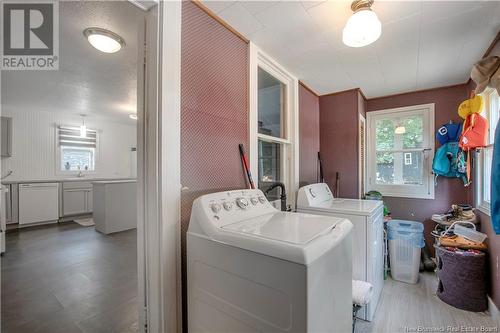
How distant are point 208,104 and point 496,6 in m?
2.07

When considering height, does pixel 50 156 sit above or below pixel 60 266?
above

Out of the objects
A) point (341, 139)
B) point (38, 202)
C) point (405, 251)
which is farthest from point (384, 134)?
point (38, 202)

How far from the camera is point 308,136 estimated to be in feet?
9.99


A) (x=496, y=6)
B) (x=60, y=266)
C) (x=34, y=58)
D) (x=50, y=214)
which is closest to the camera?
(x=496, y=6)

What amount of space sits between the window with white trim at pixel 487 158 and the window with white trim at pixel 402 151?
67 centimetres

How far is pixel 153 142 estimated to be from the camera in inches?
49.2

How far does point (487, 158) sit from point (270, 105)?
2.34 meters

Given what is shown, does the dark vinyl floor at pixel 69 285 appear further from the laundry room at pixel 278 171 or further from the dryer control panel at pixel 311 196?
the dryer control panel at pixel 311 196

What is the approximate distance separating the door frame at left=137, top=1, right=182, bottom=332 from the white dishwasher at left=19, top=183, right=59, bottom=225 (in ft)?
16.3

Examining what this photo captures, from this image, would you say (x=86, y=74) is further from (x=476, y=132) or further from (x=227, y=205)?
(x=476, y=132)

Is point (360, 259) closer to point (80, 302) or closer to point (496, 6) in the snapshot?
point (496, 6)

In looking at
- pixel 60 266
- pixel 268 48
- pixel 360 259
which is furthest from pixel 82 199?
pixel 360 259

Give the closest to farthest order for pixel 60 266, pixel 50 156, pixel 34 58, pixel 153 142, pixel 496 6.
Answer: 1. pixel 153 142
2. pixel 496 6
3. pixel 34 58
4. pixel 60 266
5. pixel 50 156

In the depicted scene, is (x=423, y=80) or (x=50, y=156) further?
(x=50, y=156)
